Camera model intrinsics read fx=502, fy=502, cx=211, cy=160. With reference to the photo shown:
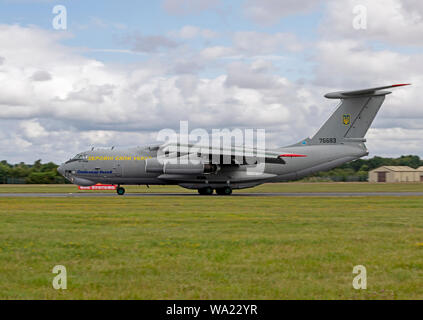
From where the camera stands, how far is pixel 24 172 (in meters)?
98.9

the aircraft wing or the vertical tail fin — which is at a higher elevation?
the vertical tail fin

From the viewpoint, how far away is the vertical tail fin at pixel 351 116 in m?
40.0

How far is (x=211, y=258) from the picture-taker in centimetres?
1030

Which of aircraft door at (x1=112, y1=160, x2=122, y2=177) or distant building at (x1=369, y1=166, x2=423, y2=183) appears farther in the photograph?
distant building at (x1=369, y1=166, x2=423, y2=183)

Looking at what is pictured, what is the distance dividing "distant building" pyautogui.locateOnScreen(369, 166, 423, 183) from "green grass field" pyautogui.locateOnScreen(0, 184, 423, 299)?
91.3m

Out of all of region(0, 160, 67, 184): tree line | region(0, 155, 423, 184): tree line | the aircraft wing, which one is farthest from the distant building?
the aircraft wing

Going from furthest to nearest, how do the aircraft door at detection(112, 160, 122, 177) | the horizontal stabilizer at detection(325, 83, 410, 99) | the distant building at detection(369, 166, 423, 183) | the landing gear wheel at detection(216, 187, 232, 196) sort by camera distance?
the distant building at detection(369, 166, 423, 183), the landing gear wheel at detection(216, 187, 232, 196), the aircraft door at detection(112, 160, 122, 177), the horizontal stabilizer at detection(325, 83, 410, 99)

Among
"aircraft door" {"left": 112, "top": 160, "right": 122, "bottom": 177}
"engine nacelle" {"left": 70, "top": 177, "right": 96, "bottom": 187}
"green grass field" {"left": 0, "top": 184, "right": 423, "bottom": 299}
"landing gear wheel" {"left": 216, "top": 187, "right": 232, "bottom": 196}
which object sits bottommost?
"green grass field" {"left": 0, "top": 184, "right": 423, "bottom": 299}

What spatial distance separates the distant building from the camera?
10381 cm

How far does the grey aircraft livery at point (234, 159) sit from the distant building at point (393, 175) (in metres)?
66.9

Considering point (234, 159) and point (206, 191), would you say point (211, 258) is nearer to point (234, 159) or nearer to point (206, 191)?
point (234, 159)

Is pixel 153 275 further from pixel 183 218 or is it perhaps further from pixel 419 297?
pixel 183 218

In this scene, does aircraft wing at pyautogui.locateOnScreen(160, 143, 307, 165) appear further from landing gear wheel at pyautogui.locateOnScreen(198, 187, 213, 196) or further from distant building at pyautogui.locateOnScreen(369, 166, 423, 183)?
distant building at pyautogui.locateOnScreen(369, 166, 423, 183)
